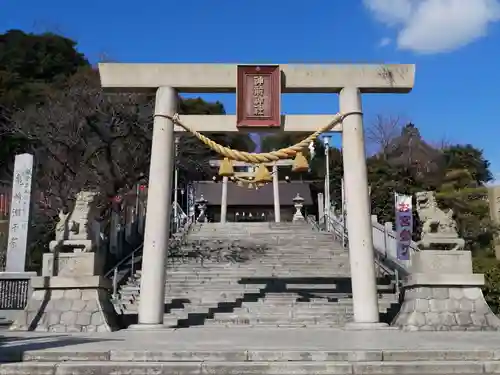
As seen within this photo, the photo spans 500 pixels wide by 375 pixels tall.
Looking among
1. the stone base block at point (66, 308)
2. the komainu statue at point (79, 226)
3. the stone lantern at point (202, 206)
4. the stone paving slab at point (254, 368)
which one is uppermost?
the stone lantern at point (202, 206)

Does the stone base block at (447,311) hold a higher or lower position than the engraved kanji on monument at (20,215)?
lower

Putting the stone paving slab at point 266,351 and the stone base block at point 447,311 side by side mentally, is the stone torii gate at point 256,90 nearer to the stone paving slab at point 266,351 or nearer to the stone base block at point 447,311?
the stone base block at point 447,311

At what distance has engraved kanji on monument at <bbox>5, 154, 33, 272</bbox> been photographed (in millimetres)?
13641

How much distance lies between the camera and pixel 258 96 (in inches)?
444

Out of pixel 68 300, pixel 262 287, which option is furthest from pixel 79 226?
pixel 262 287

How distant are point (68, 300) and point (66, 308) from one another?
15 cm

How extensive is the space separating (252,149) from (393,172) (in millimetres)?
16807

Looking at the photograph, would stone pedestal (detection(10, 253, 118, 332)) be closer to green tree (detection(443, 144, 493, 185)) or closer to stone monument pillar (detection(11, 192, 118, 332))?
stone monument pillar (detection(11, 192, 118, 332))

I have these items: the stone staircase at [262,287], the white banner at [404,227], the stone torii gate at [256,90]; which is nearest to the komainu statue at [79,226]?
the stone torii gate at [256,90]

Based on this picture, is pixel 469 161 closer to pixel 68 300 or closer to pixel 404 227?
pixel 404 227

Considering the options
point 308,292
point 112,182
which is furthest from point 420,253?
point 112,182

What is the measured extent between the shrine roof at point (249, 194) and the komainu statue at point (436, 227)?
29107 millimetres

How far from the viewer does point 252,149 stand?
47.2 metres

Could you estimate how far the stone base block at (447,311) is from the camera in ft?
32.0
